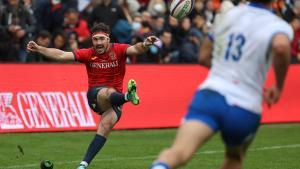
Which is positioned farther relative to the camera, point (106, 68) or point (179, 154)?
point (106, 68)

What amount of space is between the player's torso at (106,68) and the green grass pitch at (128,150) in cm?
128

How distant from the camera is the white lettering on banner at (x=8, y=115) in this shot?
52.1ft

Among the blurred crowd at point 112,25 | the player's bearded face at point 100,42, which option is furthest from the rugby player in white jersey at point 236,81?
the blurred crowd at point 112,25

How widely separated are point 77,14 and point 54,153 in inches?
290

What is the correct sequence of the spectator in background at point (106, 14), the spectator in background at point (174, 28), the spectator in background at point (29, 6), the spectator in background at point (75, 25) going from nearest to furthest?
the spectator in background at point (29, 6) < the spectator in background at point (75, 25) < the spectator in background at point (106, 14) < the spectator in background at point (174, 28)

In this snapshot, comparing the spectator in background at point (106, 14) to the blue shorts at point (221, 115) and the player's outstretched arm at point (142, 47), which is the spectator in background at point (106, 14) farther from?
the blue shorts at point (221, 115)

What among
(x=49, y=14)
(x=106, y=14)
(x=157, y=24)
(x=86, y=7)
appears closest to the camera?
(x=49, y=14)

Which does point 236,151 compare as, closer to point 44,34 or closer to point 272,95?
point 272,95

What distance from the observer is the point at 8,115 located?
15961mm

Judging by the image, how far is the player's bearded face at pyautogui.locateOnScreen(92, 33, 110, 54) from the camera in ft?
39.3

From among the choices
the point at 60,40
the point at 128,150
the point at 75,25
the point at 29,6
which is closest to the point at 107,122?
the point at 128,150

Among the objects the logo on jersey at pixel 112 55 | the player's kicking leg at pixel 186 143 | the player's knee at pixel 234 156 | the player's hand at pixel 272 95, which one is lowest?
the logo on jersey at pixel 112 55

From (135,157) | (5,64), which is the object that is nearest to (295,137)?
(135,157)

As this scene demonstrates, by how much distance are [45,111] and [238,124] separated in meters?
9.72
